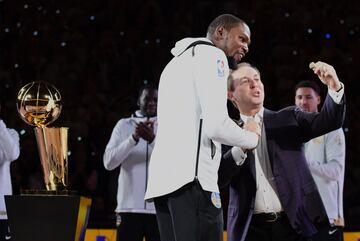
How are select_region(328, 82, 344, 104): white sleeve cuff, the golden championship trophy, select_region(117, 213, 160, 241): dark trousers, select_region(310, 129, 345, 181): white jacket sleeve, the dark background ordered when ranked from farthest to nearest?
1. the dark background
2. select_region(310, 129, 345, 181): white jacket sleeve
3. select_region(117, 213, 160, 241): dark trousers
4. select_region(328, 82, 344, 104): white sleeve cuff
5. the golden championship trophy

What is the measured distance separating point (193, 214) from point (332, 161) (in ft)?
10.4

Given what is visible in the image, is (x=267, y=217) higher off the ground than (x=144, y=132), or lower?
lower

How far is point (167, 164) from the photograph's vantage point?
125 inches

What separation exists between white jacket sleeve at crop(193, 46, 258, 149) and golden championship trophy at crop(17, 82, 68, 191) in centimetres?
88

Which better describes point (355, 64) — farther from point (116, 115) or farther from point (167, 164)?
point (167, 164)

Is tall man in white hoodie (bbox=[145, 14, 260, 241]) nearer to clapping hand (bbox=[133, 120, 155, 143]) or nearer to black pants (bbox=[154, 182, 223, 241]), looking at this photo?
black pants (bbox=[154, 182, 223, 241])

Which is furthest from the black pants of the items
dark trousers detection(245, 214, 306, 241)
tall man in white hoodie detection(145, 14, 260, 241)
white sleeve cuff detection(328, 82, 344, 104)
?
white sleeve cuff detection(328, 82, 344, 104)

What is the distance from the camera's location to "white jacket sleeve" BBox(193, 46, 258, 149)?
3.08 metres

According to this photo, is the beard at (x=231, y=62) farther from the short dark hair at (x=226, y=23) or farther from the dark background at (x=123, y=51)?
the dark background at (x=123, y=51)

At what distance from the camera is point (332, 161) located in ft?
19.8

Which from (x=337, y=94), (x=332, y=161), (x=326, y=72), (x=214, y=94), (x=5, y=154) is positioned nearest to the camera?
(x=214, y=94)

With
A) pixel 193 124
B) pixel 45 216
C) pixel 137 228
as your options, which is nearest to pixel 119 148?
pixel 137 228

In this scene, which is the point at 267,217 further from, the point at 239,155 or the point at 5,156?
the point at 5,156

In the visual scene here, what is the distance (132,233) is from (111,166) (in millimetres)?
620
